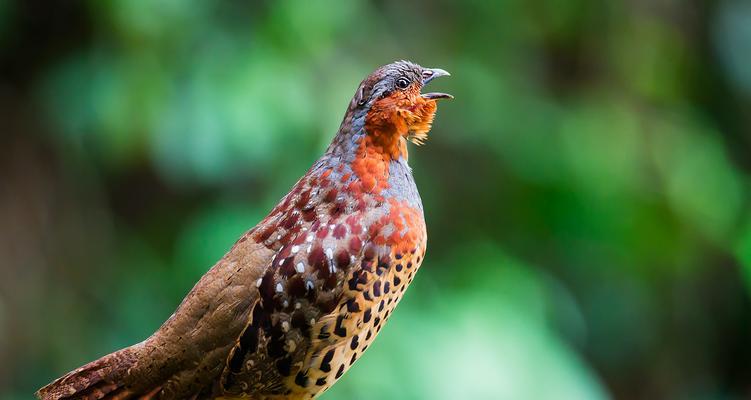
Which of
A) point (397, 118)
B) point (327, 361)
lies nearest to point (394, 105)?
point (397, 118)

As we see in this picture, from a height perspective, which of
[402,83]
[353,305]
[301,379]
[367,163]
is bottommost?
[301,379]

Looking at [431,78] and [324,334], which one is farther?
[431,78]

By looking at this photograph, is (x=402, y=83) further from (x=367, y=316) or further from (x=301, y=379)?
(x=301, y=379)

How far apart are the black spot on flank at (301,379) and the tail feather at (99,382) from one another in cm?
32

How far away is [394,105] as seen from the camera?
1.90 metres

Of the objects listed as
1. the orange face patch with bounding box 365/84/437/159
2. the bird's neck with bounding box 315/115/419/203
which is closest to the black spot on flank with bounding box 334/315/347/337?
the bird's neck with bounding box 315/115/419/203

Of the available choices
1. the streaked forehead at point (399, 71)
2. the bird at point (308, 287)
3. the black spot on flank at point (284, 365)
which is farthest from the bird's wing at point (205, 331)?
the streaked forehead at point (399, 71)

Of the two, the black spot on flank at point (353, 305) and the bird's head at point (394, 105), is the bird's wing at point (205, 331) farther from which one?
the bird's head at point (394, 105)

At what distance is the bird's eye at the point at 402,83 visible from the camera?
192cm

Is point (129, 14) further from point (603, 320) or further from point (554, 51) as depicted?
point (603, 320)

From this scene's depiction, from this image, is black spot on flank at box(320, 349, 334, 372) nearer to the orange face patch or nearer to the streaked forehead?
the orange face patch

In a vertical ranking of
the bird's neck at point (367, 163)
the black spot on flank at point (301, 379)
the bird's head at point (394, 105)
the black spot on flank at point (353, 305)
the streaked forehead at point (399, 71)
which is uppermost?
the streaked forehead at point (399, 71)

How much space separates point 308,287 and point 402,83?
0.50 meters

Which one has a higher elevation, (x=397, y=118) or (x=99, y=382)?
(x=397, y=118)
